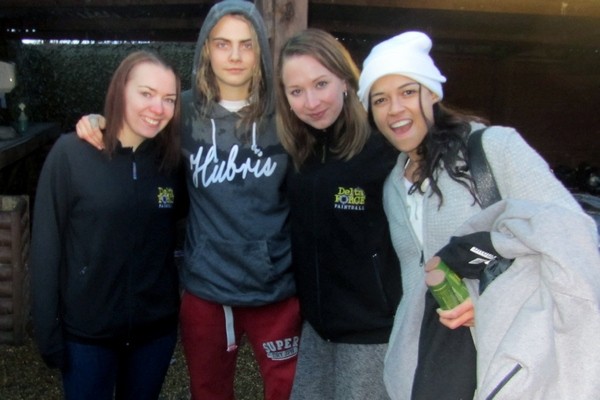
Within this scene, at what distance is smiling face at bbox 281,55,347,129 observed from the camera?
7.37 feet

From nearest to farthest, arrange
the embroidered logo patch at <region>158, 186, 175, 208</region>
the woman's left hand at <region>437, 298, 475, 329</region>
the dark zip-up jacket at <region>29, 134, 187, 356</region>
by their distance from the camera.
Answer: the woman's left hand at <region>437, 298, 475, 329</region>, the dark zip-up jacket at <region>29, 134, 187, 356</region>, the embroidered logo patch at <region>158, 186, 175, 208</region>

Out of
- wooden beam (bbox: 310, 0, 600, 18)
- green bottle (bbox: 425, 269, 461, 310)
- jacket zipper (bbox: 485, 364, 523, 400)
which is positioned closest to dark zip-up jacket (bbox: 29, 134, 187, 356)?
green bottle (bbox: 425, 269, 461, 310)

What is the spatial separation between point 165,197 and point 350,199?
70 cm

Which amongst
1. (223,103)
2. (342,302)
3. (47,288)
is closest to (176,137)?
(223,103)

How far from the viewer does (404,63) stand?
1962 mm

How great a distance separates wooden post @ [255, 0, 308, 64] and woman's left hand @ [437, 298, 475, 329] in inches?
90.6

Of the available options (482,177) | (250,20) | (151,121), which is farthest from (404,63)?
(151,121)

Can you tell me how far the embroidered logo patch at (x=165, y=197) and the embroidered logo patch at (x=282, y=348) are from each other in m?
0.68

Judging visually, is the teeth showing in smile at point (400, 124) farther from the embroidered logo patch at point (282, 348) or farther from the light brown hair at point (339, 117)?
the embroidered logo patch at point (282, 348)

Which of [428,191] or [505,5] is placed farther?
[505,5]

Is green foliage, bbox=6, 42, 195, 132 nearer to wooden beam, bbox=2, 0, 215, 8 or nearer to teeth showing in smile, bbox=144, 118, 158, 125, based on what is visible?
wooden beam, bbox=2, 0, 215, 8

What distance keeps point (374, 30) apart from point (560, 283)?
6.22 m

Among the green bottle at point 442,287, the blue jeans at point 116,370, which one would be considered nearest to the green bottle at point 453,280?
the green bottle at point 442,287

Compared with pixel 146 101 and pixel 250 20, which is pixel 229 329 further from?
pixel 250 20
